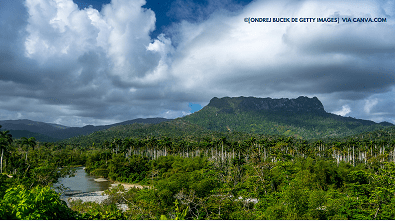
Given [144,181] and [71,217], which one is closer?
[71,217]

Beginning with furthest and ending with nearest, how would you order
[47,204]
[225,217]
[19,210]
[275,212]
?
[225,217] → [275,212] → [47,204] → [19,210]

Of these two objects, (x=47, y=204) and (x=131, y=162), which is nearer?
(x=47, y=204)

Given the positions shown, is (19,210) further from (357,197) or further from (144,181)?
(144,181)

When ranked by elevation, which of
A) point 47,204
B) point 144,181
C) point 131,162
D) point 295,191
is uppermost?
point 47,204

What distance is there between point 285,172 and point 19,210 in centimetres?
2967

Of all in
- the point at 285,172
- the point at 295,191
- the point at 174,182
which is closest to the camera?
the point at 295,191

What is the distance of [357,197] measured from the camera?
19219mm

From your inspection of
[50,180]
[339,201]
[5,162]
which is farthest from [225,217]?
[5,162]

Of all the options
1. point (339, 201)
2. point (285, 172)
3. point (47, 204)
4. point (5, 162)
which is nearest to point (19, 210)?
point (47, 204)

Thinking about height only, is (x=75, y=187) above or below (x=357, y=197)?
below

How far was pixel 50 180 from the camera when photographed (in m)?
46.5

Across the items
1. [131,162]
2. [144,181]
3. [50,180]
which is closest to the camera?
[50,180]

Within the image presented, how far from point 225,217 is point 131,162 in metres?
57.4

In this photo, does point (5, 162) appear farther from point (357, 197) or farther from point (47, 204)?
point (357, 197)
